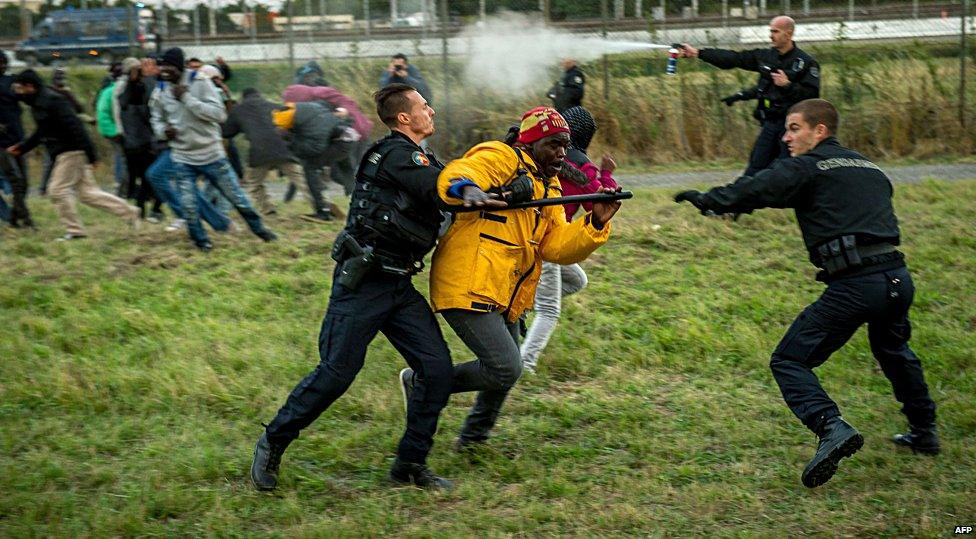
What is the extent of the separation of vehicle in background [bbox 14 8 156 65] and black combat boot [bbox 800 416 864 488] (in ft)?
49.7

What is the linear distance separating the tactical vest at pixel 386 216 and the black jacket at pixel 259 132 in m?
7.32

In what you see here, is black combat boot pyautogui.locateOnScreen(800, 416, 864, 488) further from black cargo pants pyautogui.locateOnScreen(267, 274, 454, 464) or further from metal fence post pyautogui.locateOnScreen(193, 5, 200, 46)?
metal fence post pyautogui.locateOnScreen(193, 5, 200, 46)

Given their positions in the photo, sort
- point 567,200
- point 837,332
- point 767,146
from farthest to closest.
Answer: point 767,146
point 837,332
point 567,200

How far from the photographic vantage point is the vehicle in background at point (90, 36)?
712 inches

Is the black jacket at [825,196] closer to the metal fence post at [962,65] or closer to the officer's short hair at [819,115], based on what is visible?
the officer's short hair at [819,115]

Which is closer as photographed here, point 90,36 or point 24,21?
point 24,21

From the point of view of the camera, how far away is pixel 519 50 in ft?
56.8

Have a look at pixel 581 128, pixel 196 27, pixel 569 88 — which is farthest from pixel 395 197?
pixel 196 27

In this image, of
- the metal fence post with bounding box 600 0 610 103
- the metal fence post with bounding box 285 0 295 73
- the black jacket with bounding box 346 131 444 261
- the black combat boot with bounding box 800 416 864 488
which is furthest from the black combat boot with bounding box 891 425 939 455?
the metal fence post with bounding box 285 0 295 73

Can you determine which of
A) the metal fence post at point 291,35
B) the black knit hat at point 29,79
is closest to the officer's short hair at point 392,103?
the black knit hat at point 29,79

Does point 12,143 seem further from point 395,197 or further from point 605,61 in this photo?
point 395,197

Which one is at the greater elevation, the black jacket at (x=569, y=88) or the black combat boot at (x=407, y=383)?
the black jacket at (x=569, y=88)

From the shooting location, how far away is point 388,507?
5285mm

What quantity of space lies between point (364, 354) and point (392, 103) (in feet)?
4.09
